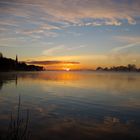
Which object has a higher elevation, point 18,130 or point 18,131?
point 18,130

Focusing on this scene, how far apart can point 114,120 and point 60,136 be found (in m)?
6.53

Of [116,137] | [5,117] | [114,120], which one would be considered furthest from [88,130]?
[5,117]

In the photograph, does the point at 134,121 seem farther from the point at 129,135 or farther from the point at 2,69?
the point at 2,69

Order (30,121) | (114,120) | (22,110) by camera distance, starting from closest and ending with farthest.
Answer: (30,121) < (114,120) < (22,110)

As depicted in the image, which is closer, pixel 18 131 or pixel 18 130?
pixel 18 130

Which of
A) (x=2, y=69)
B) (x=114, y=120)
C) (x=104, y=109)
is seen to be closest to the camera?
(x=114, y=120)

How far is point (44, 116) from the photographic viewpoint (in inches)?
758

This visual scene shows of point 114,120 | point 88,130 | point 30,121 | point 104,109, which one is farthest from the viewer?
point 104,109

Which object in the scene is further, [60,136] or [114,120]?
[114,120]

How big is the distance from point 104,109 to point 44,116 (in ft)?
24.7

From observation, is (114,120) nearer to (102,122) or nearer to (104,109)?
(102,122)

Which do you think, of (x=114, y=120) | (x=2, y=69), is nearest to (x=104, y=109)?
(x=114, y=120)

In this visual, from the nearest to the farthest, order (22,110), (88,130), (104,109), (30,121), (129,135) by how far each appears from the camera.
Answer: (129,135), (88,130), (30,121), (22,110), (104,109)

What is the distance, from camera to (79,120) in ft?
60.1
